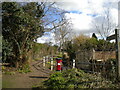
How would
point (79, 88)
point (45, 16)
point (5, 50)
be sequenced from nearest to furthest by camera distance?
point (79, 88)
point (5, 50)
point (45, 16)

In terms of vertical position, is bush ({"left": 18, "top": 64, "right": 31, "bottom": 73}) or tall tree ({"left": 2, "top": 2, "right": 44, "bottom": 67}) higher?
tall tree ({"left": 2, "top": 2, "right": 44, "bottom": 67})

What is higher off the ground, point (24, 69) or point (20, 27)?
point (20, 27)

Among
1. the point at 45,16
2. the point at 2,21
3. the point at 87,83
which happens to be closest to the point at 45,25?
the point at 45,16

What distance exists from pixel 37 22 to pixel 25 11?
46.6 inches

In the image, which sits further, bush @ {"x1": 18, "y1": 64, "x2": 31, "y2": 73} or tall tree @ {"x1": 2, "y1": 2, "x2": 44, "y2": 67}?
tall tree @ {"x1": 2, "y1": 2, "x2": 44, "y2": 67}

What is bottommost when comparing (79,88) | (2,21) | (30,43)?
(79,88)

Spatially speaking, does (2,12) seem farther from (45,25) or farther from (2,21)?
(45,25)

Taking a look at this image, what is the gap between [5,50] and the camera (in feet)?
34.2

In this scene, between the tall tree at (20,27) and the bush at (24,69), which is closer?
the bush at (24,69)

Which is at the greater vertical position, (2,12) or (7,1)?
(7,1)

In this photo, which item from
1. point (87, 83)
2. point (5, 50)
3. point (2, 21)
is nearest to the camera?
point (87, 83)

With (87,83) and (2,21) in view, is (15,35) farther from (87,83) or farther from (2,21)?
(87,83)

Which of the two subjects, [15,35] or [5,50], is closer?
[5,50]

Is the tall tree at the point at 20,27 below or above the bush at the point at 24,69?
above
